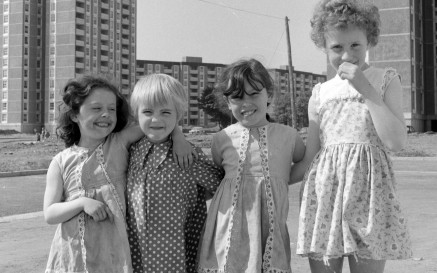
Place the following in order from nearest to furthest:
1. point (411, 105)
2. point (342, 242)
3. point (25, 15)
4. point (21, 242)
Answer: point (342, 242)
point (21, 242)
point (411, 105)
point (25, 15)

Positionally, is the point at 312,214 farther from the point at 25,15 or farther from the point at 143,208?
the point at 25,15

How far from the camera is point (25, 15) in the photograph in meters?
86.4

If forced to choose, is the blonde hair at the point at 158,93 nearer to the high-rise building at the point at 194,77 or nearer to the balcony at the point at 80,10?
the balcony at the point at 80,10

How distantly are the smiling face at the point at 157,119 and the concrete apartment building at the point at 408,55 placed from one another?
51.9 m

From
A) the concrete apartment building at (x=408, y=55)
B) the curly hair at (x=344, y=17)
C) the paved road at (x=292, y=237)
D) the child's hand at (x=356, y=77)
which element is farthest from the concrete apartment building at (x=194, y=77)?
the child's hand at (x=356, y=77)

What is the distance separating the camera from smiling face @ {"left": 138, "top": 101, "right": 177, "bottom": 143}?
2682mm

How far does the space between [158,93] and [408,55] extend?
5487 centimetres

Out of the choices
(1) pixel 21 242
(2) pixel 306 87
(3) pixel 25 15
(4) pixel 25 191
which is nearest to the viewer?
(1) pixel 21 242

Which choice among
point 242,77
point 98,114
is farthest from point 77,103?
point 242,77

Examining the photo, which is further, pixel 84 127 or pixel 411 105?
pixel 411 105

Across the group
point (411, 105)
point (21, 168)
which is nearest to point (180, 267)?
point (21, 168)

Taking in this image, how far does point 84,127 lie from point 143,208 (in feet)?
1.61

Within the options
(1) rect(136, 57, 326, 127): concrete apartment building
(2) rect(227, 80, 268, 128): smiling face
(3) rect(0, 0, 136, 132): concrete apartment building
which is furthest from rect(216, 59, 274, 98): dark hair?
(1) rect(136, 57, 326, 127): concrete apartment building

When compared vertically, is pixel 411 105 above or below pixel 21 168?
above
